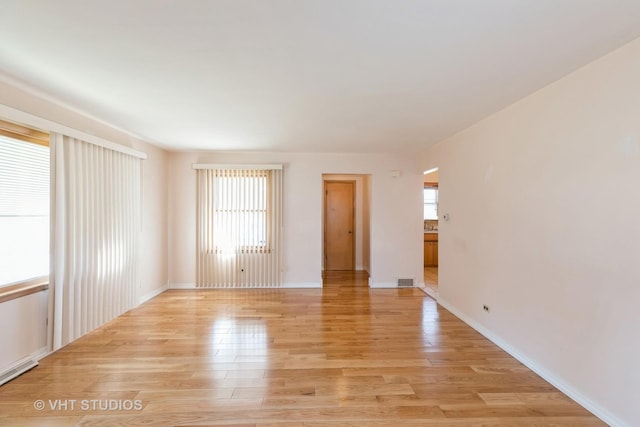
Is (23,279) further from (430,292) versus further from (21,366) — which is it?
(430,292)

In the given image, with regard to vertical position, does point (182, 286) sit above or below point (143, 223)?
below

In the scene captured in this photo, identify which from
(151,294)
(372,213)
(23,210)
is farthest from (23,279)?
(372,213)

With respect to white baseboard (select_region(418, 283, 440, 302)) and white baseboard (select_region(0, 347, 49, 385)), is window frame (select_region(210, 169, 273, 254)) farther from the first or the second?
white baseboard (select_region(418, 283, 440, 302))

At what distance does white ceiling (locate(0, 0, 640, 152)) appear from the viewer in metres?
1.39

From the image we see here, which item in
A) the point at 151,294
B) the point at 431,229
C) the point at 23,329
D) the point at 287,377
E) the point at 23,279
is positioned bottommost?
the point at 287,377

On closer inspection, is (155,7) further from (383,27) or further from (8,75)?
(8,75)

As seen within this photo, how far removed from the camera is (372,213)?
506cm

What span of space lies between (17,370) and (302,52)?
11.1 ft

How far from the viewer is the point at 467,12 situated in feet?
4.57

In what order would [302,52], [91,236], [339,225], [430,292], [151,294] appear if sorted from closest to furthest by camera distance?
1. [302,52]
2. [91,236]
3. [151,294]
4. [430,292]
5. [339,225]

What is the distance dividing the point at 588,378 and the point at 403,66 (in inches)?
99.5

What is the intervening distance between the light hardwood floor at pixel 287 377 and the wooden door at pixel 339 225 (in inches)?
114

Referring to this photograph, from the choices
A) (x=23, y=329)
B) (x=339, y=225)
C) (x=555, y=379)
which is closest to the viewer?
(x=555, y=379)

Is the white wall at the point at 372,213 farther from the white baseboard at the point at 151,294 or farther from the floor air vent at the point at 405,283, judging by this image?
the white baseboard at the point at 151,294
